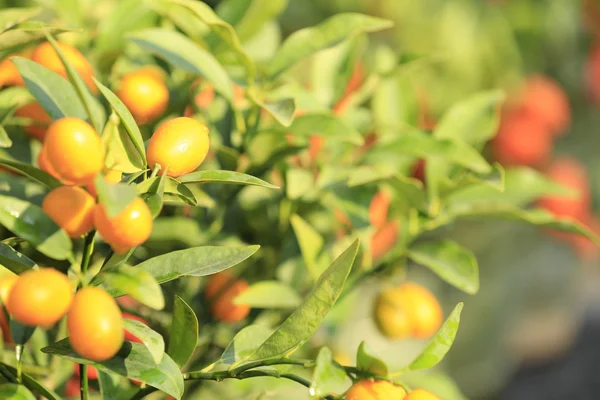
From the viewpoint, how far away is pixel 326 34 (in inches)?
18.6

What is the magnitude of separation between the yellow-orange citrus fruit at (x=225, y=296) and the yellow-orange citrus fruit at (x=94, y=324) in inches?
9.1

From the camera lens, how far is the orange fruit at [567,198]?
1230 millimetres

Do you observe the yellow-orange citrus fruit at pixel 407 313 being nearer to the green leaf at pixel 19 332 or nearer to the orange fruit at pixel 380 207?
the orange fruit at pixel 380 207

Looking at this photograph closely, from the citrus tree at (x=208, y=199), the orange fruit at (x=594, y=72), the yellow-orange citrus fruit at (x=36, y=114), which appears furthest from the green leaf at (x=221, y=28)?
the orange fruit at (x=594, y=72)

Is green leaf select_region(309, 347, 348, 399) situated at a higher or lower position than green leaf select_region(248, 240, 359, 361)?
lower

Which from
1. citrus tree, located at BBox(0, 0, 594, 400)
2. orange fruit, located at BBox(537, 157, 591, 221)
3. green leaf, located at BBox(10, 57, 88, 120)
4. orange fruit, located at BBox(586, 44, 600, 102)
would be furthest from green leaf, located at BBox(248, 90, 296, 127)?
orange fruit, located at BBox(586, 44, 600, 102)

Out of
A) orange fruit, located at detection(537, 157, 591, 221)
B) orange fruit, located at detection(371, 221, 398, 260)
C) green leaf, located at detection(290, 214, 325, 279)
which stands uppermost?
green leaf, located at detection(290, 214, 325, 279)

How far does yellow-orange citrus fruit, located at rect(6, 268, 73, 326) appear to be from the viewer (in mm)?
289

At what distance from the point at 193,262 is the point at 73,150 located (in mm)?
78

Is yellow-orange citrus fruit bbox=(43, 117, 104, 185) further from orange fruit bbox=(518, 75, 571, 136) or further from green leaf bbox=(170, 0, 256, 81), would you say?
orange fruit bbox=(518, 75, 571, 136)

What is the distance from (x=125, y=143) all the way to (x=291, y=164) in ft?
0.62

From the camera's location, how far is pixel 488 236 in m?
1.48

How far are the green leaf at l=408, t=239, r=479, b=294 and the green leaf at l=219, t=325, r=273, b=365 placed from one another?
Answer: 5.8 inches

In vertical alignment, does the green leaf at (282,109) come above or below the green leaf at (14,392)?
above
